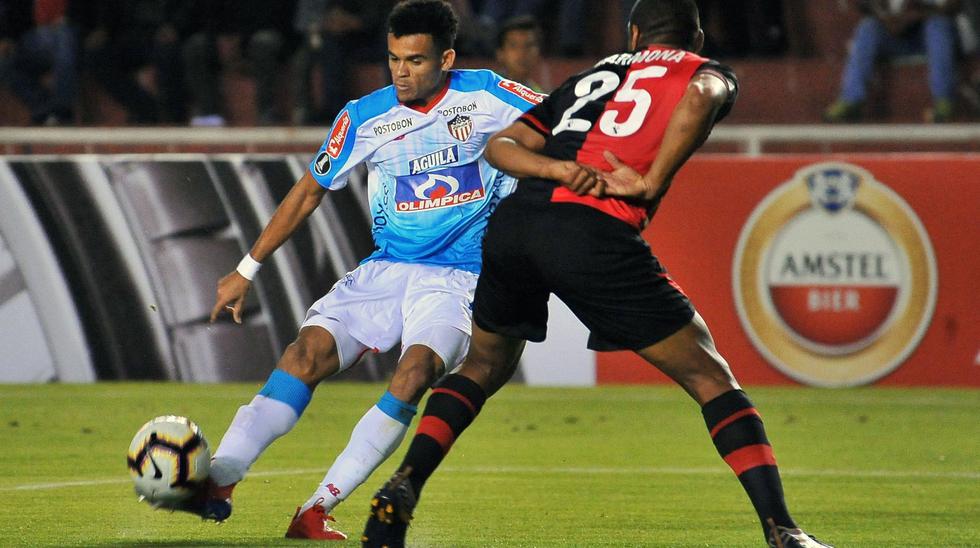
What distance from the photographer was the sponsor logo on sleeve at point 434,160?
19.6 ft

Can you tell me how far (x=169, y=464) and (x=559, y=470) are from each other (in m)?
2.78

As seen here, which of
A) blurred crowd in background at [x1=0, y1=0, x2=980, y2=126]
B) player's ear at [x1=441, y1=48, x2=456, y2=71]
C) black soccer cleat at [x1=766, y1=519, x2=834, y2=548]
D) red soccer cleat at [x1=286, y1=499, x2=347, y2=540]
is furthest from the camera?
blurred crowd in background at [x1=0, y1=0, x2=980, y2=126]

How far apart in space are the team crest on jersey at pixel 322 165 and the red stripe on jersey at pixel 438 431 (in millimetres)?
1196

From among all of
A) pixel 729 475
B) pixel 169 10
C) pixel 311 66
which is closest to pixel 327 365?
pixel 729 475

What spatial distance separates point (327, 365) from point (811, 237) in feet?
19.0

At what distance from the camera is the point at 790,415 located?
Result: 9.74 metres

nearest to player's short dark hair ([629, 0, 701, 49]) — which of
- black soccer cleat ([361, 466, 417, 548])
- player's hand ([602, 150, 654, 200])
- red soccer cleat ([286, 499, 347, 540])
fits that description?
player's hand ([602, 150, 654, 200])

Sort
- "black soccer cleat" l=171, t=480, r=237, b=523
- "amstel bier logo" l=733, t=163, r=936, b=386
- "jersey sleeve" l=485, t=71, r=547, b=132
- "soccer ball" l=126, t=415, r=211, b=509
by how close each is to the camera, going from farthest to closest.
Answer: "amstel bier logo" l=733, t=163, r=936, b=386 < "jersey sleeve" l=485, t=71, r=547, b=132 < "black soccer cleat" l=171, t=480, r=237, b=523 < "soccer ball" l=126, t=415, r=211, b=509

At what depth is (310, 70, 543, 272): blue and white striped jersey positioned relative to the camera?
5.96 m

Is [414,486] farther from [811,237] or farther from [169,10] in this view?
[169,10]

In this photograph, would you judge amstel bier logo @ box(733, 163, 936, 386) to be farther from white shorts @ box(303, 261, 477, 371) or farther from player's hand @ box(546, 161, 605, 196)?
player's hand @ box(546, 161, 605, 196)

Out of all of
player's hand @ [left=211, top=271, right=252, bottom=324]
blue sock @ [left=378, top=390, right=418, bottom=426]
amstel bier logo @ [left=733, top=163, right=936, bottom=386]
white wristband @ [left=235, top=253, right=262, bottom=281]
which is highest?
white wristband @ [left=235, top=253, right=262, bottom=281]

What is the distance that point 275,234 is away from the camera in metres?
5.79

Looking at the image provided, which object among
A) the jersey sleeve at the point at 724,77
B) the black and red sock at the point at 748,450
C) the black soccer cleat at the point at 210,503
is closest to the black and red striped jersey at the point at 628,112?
the jersey sleeve at the point at 724,77
